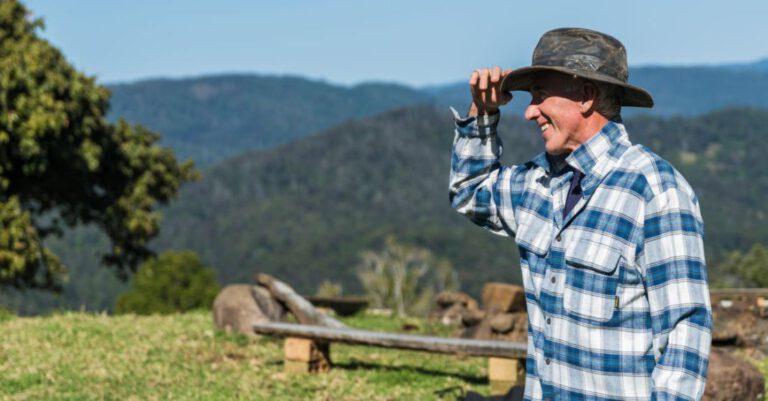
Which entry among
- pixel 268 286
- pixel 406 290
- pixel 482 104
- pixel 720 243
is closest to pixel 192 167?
pixel 268 286

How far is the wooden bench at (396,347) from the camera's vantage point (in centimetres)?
964

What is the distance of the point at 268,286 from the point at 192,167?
14.4m

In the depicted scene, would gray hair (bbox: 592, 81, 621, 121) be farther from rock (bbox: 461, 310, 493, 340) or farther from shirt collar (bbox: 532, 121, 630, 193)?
rock (bbox: 461, 310, 493, 340)

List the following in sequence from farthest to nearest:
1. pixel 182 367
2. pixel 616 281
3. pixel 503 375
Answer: pixel 182 367, pixel 503 375, pixel 616 281

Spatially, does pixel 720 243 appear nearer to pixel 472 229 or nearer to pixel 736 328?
pixel 472 229

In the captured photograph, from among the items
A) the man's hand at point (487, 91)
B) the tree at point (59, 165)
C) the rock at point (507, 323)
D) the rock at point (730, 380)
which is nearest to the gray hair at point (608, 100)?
the man's hand at point (487, 91)

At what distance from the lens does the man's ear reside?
363 cm

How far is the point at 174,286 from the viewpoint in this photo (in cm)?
4566

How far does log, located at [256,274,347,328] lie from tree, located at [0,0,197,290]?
959 cm

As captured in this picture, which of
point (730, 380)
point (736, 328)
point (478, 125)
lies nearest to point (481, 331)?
point (736, 328)

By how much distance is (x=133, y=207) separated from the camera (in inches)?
1021

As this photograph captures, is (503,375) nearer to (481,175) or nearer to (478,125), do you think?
(481,175)

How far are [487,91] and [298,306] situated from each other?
9739mm

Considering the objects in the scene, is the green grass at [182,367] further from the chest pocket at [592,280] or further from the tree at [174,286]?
the tree at [174,286]
